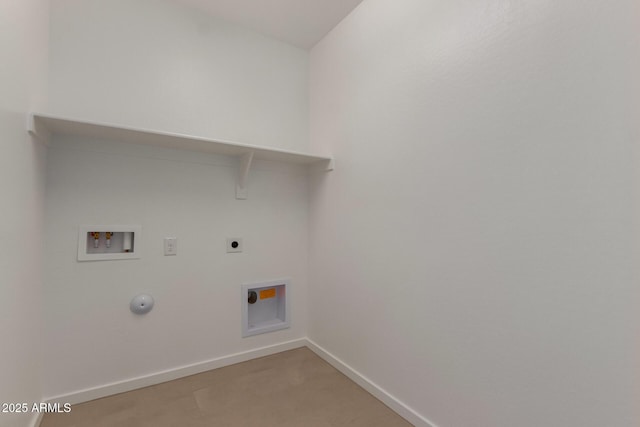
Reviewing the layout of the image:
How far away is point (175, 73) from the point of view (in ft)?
6.47

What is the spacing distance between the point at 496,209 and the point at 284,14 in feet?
6.39

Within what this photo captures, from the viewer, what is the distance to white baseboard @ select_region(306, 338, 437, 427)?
1.49 m

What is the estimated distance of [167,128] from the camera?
1939 mm

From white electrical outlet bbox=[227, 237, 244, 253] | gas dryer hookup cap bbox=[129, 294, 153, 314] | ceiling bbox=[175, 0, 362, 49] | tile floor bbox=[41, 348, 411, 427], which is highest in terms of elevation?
ceiling bbox=[175, 0, 362, 49]

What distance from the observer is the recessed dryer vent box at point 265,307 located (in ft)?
7.23

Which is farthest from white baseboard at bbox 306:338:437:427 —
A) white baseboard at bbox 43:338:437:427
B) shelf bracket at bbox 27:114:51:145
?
shelf bracket at bbox 27:114:51:145

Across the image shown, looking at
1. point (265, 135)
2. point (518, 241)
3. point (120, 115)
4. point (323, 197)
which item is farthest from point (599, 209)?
point (120, 115)

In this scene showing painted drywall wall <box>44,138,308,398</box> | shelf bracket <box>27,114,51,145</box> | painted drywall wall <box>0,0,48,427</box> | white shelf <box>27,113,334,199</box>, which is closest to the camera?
painted drywall wall <box>0,0,48,427</box>

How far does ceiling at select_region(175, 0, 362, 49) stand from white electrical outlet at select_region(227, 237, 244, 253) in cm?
164

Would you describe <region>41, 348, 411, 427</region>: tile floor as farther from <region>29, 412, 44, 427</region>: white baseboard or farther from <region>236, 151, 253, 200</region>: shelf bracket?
<region>236, 151, 253, 200</region>: shelf bracket

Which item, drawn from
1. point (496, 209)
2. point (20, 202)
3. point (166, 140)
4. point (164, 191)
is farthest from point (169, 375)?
point (496, 209)

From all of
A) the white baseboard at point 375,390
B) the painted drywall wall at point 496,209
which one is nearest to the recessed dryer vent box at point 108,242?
the painted drywall wall at point 496,209

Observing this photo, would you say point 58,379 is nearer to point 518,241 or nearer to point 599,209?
point 518,241

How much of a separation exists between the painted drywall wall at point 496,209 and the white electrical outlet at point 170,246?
46.2 inches
